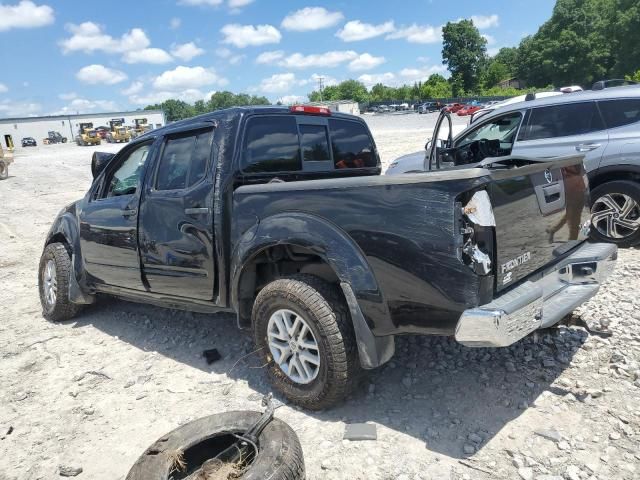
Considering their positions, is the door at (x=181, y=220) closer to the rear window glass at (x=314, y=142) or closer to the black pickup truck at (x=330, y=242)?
the black pickup truck at (x=330, y=242)

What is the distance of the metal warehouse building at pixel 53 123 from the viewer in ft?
267

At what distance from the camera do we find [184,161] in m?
3.82

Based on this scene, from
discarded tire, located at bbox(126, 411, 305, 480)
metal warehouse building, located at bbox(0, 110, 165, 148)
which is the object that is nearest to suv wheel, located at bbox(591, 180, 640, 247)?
discarded tire, located at bbox(126, 411, 305, 480)

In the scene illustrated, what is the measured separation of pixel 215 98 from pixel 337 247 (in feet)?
437

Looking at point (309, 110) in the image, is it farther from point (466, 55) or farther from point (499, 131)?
point (466, 55)

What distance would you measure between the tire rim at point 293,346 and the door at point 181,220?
680 mm

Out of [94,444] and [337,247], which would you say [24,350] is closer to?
[94,444]

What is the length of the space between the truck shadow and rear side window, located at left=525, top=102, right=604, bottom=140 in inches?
123

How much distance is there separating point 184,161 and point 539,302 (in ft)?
8.83

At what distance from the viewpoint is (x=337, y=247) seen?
2.83 meters

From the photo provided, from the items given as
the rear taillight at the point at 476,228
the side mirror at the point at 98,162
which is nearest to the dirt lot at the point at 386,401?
the rear taillight at the point at 476,228

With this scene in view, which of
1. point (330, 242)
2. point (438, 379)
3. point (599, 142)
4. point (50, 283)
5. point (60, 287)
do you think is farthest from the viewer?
point (599, 142)

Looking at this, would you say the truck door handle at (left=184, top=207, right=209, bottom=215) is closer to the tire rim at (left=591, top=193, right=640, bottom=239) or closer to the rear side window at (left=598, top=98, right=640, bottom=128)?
the tire rim at (left=591, top=193, right=640, bottom=239)

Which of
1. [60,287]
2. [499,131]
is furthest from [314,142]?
[499,131]
